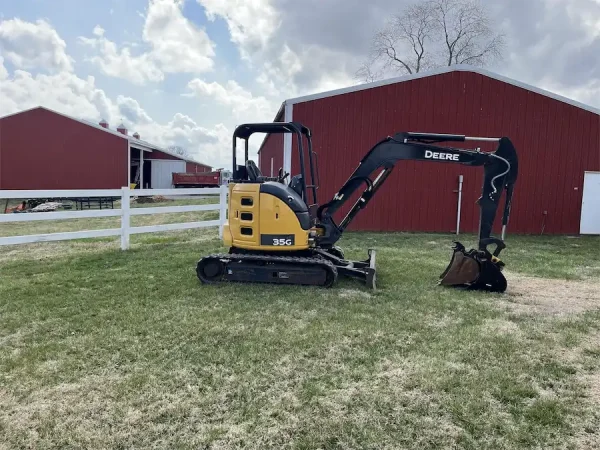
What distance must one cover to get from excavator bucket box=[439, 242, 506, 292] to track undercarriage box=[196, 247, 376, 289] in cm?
115

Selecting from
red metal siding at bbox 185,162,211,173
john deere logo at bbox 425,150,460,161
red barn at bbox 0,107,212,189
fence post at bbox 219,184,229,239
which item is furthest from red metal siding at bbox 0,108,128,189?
john deere logo at bbox 425,150,460,161

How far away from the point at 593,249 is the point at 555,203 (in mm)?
2896

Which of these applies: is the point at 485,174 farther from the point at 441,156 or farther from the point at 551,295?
the point at 551,295

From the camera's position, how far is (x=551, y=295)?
562 cm

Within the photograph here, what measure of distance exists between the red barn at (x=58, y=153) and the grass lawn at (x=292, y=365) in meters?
19.9

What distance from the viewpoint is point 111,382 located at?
10.1ft

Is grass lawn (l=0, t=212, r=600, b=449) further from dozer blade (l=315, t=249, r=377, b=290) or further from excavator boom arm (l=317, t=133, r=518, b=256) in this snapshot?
excavator boom arm (l=317, t=133, r=518, b=256)

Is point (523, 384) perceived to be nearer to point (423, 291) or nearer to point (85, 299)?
Answer: point (423, 291)

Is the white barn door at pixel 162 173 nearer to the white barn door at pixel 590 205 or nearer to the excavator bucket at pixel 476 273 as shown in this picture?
the white barn door at pixel 590 205

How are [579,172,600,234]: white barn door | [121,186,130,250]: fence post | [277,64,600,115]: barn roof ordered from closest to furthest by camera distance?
1. [121,186,130,250]: fence post
2. [277,64,600,115]: barn roof
3. [579,172,600,234]: white barn door

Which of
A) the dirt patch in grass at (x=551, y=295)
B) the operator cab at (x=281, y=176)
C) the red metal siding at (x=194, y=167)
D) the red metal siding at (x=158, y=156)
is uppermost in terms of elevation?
the red metal siding at (x=158, y=156)

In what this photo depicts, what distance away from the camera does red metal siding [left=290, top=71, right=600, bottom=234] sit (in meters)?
11.8

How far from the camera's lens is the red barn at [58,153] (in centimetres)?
2323

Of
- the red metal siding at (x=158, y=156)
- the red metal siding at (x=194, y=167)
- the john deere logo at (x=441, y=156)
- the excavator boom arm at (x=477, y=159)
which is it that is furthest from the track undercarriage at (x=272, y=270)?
the red metal siding at (x=194, y=167)
